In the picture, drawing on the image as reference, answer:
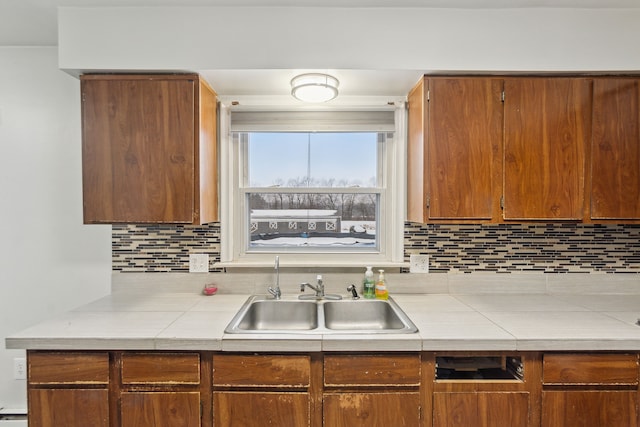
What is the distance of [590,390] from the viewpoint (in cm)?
140

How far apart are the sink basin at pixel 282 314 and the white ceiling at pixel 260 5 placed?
1160 millimetres

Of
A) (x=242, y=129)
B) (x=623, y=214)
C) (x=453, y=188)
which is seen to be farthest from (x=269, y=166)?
(x=623, y=214)

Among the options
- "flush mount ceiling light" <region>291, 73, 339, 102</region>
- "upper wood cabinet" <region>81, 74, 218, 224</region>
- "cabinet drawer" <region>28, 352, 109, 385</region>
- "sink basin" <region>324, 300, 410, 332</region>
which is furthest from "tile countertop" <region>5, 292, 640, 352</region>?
"flush mount ceiling light" <region>291, 73, 339, 102</region>

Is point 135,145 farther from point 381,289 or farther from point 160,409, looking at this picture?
point 381,289

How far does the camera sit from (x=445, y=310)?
1.73m

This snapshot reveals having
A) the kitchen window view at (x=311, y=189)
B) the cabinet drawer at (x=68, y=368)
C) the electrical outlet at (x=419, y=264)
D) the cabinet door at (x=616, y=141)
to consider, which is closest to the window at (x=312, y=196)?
the kitchen window view at (x=311, y=189)

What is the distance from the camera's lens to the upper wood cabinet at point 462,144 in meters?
1.72

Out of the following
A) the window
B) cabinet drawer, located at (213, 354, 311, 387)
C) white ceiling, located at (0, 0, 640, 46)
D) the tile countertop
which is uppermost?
white ceiling, located at (0, 0, 640, 46)

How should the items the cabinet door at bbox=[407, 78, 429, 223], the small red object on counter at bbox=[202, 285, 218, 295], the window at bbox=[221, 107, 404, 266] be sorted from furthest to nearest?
the window at bbox=[221, 107, 404, 266] → the small red object on counter at bbox=[202, 285, 218, 295] → the cabinet door at bbox=[407, 78, 429, 223]

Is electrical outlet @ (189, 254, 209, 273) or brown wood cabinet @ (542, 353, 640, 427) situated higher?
electrical outlet @ (189, 254, 209, 273)

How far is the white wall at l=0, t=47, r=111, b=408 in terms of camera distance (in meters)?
2.03

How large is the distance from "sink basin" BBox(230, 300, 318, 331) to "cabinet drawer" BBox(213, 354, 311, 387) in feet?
1.56

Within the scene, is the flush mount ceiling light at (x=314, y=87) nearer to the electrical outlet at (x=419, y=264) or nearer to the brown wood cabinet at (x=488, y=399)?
the electrical outlet at (x=419, y=264)

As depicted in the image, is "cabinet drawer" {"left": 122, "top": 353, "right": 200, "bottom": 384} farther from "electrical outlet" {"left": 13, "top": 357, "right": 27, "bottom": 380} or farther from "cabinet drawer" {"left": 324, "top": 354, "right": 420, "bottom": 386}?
"electrical outlet" {"left": 13, "top": 357, "right": 27, "bottom": 380}
